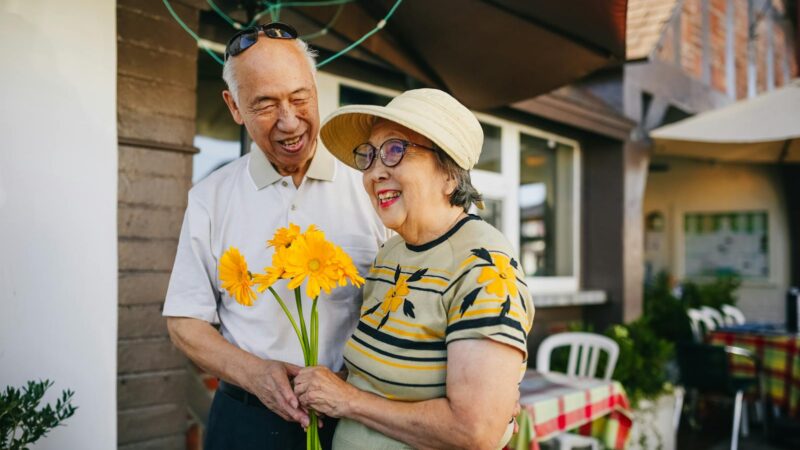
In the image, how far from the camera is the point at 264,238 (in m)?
1.68

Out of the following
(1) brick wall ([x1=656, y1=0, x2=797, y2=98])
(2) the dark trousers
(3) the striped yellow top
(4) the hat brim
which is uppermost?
(1) brick wall ([x1=656, y1=0, x2=797, y2=98])

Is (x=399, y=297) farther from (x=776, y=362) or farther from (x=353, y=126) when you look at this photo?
(x=776, y=362)

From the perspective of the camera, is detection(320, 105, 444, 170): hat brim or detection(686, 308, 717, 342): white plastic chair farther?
detection(686, 308, 717, 342): white plastic chair

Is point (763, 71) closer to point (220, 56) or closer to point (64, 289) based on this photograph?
point (220, 56)

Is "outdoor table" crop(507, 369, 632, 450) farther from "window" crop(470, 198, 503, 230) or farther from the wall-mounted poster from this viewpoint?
the wall-mounted poster

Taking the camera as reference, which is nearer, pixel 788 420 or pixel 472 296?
pixel 472 296

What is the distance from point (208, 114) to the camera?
3.29 m

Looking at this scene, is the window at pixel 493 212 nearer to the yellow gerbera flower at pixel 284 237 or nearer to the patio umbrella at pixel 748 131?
the patio umbrella at pixel 748 131

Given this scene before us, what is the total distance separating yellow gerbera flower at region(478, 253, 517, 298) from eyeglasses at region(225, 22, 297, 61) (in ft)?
2.68

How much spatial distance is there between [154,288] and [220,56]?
4.06 ft

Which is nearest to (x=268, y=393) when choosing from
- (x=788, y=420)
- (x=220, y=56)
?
(x=220, y=56)

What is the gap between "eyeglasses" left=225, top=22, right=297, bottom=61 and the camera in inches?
62.3

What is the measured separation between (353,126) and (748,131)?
4.77 metres

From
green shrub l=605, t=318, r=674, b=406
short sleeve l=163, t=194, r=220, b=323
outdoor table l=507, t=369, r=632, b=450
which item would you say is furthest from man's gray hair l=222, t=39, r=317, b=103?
green shrub l=605, t=318, r=674, b=406
